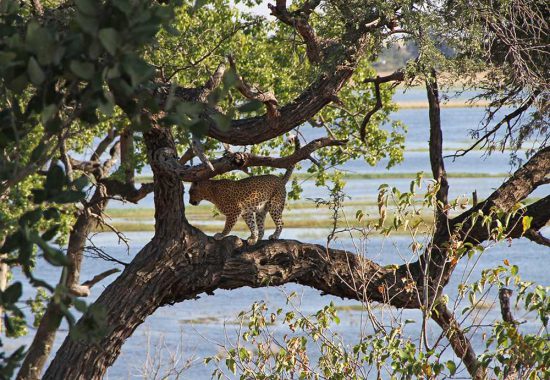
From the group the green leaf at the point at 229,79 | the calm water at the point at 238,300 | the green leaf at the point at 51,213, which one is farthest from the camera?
the calm water at the point at 238,300

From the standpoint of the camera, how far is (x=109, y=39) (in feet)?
7.50

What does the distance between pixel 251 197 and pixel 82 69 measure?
253 inches

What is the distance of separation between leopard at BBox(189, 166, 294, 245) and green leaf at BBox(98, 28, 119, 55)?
631cm

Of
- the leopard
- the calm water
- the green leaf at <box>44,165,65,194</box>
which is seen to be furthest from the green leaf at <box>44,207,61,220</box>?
the calm water

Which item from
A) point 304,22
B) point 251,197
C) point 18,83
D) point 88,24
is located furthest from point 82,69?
point 251,197

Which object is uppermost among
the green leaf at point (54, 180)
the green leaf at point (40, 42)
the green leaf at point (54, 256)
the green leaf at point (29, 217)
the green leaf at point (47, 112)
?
the green leaf at point (40, 42)

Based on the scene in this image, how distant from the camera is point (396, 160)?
16359mm

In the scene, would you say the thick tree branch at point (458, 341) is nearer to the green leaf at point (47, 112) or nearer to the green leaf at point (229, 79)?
the green leaf at point (229, 79)

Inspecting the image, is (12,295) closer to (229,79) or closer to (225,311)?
(229,79)

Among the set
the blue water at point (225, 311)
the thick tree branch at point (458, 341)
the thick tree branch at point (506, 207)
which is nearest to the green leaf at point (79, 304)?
the thick tree branch at point (458, 341)

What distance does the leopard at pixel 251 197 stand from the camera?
8781 millimetres

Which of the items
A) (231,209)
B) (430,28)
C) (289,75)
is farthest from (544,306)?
(289,75)

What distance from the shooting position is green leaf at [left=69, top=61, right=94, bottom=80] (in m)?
2.37

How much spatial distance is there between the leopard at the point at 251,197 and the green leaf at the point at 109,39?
6.31 meters
